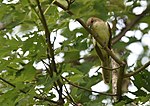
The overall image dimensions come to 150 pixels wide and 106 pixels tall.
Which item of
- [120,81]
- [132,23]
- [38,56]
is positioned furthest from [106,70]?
[132,23]

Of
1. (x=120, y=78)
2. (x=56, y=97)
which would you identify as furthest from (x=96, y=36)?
(x=56, y=97)

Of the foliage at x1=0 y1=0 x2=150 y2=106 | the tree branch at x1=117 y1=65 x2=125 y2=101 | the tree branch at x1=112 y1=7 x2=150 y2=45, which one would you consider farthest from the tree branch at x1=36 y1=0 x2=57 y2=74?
the tree branch at x1=112 y1=7 x2=150 y2=45

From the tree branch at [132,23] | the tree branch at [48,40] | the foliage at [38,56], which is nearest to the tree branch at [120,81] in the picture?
the foliage at [38,56]

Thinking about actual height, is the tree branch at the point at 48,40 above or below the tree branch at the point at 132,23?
below

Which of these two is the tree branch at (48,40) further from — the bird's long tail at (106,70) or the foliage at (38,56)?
the bird's long tail at (106,70)

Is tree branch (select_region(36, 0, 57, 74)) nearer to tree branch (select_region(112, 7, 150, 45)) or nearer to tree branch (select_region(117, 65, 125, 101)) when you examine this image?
tree branch (select_region(117, 65, 125, 101))

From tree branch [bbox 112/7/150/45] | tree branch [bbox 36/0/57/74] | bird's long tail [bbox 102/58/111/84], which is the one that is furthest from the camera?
tree branch [bbox 112/7/150/45]

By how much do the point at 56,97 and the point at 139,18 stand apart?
0.85m

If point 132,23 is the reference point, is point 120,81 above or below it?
below

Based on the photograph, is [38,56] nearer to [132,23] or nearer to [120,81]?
[120,81]

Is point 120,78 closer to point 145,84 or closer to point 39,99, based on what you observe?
point 145,84

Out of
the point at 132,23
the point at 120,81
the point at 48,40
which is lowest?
the point at 120,81

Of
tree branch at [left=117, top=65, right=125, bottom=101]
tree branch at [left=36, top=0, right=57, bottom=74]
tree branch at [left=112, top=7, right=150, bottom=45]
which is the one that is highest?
tree branch at [left=112, top=7, right=150, bottom=45]

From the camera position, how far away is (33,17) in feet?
4.12
